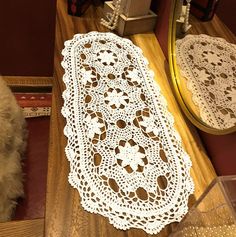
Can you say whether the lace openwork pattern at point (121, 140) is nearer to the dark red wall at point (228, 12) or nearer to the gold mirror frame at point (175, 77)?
the gold mirror frame at point (175, 77)

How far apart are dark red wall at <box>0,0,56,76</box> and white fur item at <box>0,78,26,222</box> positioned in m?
0.54

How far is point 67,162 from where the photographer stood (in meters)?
0.57

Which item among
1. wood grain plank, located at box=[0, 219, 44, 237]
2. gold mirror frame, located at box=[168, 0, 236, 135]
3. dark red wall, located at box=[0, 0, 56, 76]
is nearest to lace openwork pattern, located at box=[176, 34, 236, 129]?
gold mirror frame, located at box=[168, 0, 236, 135]

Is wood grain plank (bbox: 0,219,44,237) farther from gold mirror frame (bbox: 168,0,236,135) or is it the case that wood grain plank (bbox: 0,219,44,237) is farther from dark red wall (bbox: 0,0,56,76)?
dark red wall (bbox: 0,0,56,76)

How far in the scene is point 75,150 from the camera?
588mm

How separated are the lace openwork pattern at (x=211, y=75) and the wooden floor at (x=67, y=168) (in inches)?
2.7

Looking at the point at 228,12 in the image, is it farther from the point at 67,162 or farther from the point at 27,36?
the point at 27,36

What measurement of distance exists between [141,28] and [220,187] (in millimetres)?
631

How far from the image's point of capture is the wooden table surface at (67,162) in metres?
0.50

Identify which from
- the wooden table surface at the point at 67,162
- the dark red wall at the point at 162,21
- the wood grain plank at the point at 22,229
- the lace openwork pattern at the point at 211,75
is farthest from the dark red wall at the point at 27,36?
the wood grain plank at the point at 22,229

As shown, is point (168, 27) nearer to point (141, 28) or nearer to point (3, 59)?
point (141, 28)

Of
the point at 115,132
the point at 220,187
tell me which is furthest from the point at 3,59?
the point at 220,187

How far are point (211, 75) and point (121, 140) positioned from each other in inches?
9.3

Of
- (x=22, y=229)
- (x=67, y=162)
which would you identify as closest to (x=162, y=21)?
(x=67, y=162)
